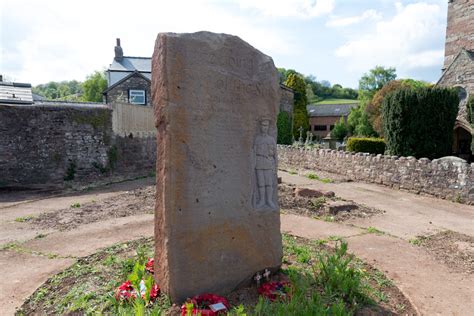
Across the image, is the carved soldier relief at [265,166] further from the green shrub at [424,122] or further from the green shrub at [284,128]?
the green shrub at [284,128]

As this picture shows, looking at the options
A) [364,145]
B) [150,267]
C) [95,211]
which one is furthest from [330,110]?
[150,267]

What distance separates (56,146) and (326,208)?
9.31 metres

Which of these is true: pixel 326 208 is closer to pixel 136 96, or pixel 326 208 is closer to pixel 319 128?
pixel 136 96

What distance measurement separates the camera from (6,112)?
11008mm

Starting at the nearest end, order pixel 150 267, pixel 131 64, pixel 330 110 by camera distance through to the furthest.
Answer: pixel 150 267 → pixel 131 64 → pixel 330 110

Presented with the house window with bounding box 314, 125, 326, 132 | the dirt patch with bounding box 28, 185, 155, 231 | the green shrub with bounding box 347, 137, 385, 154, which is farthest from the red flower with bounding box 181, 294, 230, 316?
the house window with bounding box 314, 125, 326, 132

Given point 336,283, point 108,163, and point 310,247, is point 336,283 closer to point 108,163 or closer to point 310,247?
point 310,247

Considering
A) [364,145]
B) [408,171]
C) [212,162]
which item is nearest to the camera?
[212,162]

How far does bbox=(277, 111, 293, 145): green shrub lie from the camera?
2708 centimetres

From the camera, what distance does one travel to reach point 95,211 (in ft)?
24.3

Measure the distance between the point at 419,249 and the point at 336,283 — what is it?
247 cm

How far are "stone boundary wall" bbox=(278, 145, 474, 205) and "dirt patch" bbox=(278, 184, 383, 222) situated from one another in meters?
2.87

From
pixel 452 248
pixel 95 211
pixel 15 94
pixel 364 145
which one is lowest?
pixel 452 248

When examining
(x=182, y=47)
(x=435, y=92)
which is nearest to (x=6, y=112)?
(x=182, y=47)
